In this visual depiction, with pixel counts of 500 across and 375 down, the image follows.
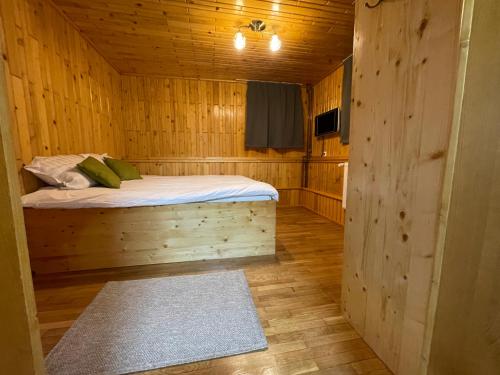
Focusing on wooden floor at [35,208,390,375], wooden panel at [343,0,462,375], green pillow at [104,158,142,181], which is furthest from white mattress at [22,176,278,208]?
wooden panel at [343,0,462,375]

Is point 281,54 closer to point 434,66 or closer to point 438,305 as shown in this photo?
point 434,66

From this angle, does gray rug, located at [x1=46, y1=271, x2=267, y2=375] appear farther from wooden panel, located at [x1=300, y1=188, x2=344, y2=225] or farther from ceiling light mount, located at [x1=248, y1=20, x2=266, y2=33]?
ceiling light mount, located at [x1=248, y1=20, x2=266, y2=33]

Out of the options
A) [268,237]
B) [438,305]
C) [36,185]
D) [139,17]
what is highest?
[139,17]

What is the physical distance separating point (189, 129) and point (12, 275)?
392 centimetres

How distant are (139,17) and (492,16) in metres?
2.85

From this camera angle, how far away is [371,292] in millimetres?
1140

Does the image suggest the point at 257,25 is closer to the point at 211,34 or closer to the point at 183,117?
the point at 211,34

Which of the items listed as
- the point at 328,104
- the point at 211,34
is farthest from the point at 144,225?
the point at 328,104

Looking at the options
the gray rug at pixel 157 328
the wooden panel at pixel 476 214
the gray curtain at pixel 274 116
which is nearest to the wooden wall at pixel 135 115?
the gray curtain at pixel 274 116

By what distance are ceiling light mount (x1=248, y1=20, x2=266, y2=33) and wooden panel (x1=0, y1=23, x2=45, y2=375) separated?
8.15 ft

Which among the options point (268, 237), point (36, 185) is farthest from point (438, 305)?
point (36, 185)

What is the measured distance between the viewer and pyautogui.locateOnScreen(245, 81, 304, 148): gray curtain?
4.17 m

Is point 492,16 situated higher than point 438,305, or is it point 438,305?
point 492,16

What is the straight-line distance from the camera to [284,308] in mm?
1435
